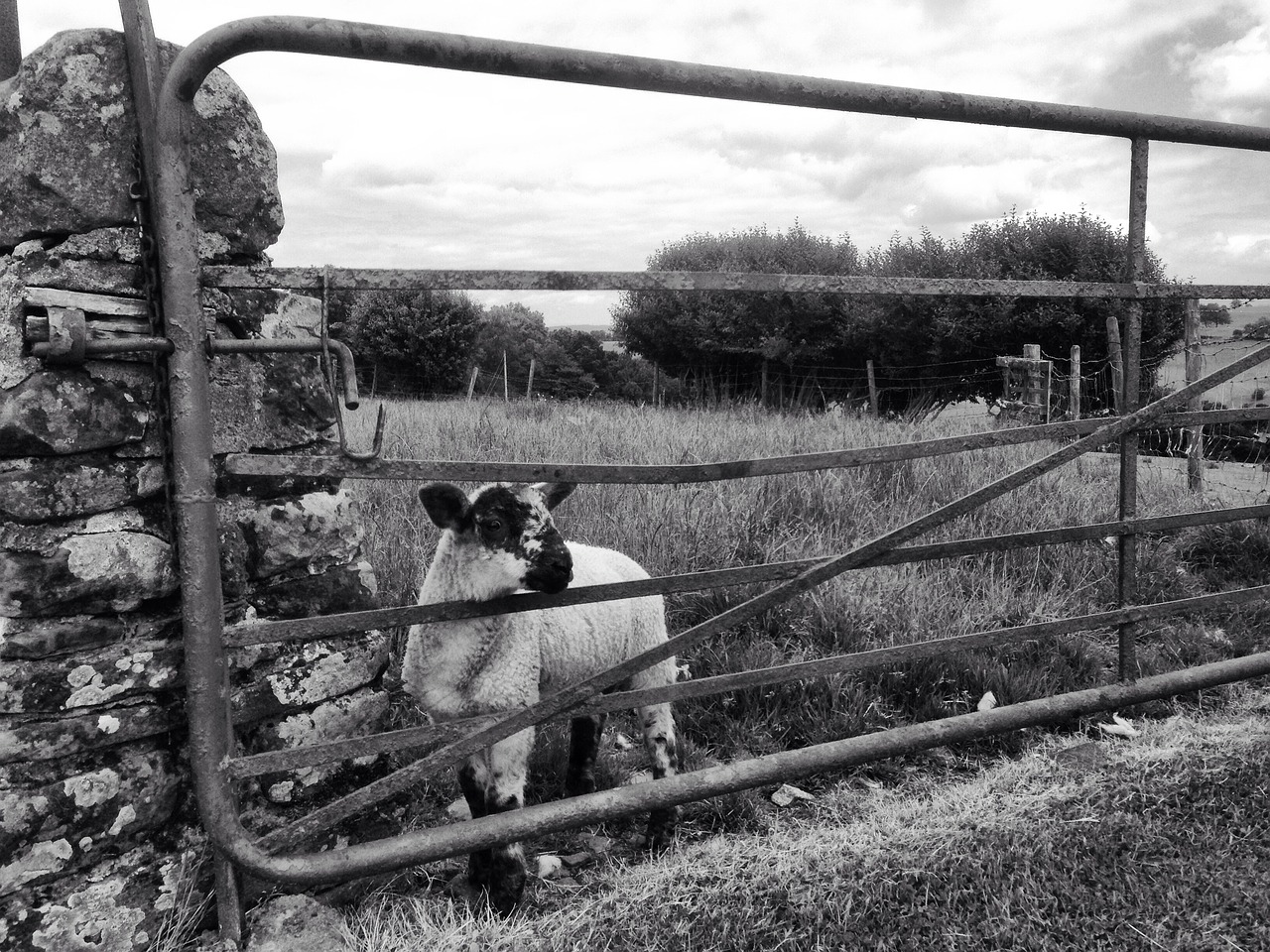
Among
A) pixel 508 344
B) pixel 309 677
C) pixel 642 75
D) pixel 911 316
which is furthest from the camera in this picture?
pixel 508 344

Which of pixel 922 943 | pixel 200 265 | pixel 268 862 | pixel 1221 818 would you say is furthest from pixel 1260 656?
pixel 200 265

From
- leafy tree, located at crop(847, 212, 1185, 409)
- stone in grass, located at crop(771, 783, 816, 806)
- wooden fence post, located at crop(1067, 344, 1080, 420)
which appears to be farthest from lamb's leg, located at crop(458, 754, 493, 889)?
leafy tree, located at crop(847, 212, 1185, 409)

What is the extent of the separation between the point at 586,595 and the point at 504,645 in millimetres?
485

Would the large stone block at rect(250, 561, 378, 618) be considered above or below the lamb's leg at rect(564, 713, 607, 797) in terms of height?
above

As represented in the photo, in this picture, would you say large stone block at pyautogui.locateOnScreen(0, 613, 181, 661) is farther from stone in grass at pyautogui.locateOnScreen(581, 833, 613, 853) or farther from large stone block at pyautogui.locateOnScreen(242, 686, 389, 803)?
stone in grass at pyautogui.locateOnScreen(581, 833, 613, 853)

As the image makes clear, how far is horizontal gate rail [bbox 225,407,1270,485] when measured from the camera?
7.04 feet

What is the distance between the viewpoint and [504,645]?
2850mm

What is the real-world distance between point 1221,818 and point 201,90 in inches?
152

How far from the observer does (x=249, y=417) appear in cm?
241

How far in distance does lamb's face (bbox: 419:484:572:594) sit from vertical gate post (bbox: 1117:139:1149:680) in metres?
2.02

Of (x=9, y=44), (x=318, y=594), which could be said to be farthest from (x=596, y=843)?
(x=9, y=44)

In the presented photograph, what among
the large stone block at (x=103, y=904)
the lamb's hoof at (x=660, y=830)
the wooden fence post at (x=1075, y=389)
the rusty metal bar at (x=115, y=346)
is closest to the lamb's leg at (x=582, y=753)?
the lamb's hoof at (x=660, y=830)

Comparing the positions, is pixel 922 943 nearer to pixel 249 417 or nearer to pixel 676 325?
pixel 249 417

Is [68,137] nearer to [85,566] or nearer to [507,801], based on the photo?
[85,566]
